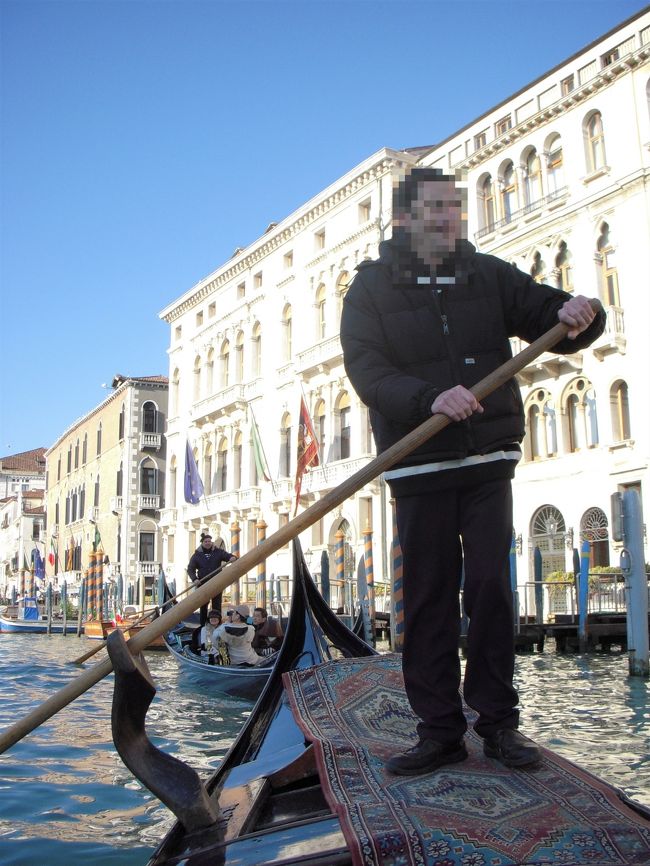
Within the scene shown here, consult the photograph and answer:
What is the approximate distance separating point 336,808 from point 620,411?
11278 millimetres

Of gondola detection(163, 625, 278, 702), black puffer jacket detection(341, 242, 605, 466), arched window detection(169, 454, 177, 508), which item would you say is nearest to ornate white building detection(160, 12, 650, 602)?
arched window detection(169, 454, 177, 508)

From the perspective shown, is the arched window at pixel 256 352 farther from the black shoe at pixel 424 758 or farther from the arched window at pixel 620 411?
the black shoe at pixel 424 758

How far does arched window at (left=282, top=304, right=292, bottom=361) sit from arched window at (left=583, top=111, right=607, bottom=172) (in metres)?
7.89

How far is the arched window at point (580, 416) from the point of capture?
12.1m

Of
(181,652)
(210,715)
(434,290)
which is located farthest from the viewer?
(181,652)

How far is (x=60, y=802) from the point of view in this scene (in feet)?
8.39

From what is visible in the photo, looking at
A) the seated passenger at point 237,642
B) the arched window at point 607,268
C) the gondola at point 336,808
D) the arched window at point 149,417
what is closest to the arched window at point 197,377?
the arched window at point 149,417

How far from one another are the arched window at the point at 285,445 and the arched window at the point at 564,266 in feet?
23.6

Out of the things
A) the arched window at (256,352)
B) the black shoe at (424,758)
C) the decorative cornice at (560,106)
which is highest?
the decorative cornice at (560,106)

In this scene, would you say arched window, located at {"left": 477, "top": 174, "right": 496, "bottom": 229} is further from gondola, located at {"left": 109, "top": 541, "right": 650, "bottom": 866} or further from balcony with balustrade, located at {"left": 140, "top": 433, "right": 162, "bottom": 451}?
gondola, located at {"left": 109, "top": 541, "right": 650, "bottom": 866}

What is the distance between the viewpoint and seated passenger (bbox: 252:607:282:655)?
21.4ft

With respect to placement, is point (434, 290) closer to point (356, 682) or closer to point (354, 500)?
point (356, 682)

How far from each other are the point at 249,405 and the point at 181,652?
41.8 feet

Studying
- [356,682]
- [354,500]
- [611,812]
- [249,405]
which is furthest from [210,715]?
[249,405]
